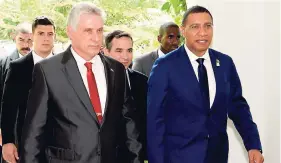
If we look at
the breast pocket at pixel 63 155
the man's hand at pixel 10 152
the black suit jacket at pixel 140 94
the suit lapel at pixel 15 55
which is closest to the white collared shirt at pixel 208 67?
the black suit jacket at pixel 140 94

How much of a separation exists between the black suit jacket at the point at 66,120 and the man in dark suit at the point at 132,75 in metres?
0.27

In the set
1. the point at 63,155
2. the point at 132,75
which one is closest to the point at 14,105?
the point at 132,75

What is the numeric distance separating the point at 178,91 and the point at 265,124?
1757mm

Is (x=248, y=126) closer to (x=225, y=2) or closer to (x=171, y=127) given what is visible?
(x=171, y=127)

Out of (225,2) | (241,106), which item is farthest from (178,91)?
(225,2)

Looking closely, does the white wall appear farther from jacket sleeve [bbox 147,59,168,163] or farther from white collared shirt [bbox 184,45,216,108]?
jacket sleeve [bbox 147,59,168,163]

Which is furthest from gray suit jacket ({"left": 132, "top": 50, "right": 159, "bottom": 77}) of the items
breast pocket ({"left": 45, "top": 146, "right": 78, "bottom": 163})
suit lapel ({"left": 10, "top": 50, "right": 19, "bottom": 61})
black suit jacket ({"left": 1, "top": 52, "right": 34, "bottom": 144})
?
breast pocket ({"left": 45, "top": 146, "right": 78, "bottom": 163})

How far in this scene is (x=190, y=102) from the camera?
312cm

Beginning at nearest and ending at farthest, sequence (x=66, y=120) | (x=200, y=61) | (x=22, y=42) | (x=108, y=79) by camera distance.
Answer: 1. (x=66, y=120)
2. (x=108, y=79)
3. (x=200, y=61)
4. (x=22, y=42)

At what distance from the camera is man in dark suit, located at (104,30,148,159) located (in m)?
3.25

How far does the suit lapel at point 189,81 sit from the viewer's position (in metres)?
3.13

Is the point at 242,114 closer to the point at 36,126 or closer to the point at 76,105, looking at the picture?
the point at 76,105

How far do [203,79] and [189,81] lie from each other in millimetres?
91

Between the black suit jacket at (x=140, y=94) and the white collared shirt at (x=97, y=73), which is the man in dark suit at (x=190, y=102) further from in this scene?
the white collared shirt at (x=97, y=73)
